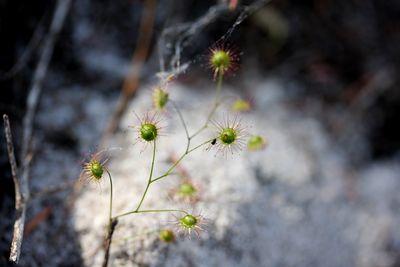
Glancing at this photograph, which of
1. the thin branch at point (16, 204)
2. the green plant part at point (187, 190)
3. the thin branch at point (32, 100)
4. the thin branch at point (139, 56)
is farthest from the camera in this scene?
the thin branch at point (139, 56)

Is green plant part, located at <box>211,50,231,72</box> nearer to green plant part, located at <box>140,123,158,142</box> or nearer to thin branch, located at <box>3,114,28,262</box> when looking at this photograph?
green plant part, located at <box>140,123,158,142</box>

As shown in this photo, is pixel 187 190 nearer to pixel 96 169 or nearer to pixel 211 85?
pixel 96 169

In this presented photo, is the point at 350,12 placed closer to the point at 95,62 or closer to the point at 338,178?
the point at 338,178

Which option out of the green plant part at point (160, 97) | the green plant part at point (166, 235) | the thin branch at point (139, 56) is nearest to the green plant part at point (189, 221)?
the green plant part at point (166, 235)

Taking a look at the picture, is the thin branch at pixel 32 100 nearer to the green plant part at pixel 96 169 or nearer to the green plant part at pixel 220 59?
the green plant part at pixel 96 169

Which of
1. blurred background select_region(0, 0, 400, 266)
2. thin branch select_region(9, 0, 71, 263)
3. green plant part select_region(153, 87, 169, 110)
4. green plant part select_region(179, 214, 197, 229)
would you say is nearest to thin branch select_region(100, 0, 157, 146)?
blurred background select_region(0, 0, 400, 266)

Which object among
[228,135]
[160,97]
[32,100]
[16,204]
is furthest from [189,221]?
[32,100]
